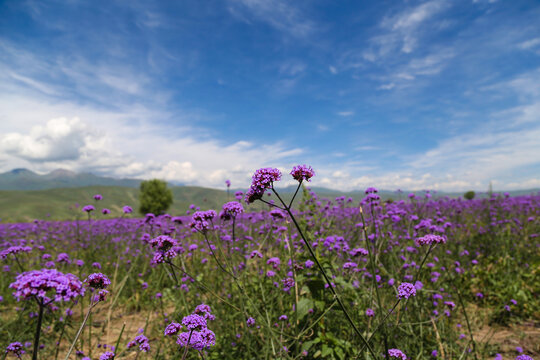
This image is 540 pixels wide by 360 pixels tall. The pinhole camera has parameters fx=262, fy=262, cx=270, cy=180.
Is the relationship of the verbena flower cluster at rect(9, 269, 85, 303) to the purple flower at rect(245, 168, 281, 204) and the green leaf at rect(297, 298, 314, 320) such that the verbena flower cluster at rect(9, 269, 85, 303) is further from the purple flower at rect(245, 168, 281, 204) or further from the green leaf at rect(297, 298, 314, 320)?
the green leaf at rect(297, 298, 314, 320)

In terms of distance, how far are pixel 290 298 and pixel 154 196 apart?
6796 centimetres

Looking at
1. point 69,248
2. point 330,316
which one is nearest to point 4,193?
point 69,248

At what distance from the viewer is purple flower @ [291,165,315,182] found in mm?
2020

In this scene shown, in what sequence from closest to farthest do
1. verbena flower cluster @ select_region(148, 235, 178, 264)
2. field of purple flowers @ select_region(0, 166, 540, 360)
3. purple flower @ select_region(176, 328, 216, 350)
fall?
purple flower @ select_region(176, 328, 216, 350) → field of purple flowers @ select_region(0, 166, 540, 360) → verbena flower cluster @ select_region(148, 235, 178, 264)

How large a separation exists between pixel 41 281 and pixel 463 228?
11.5 meters

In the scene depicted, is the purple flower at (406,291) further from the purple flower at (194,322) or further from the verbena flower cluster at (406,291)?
the purple flower at (194,322)

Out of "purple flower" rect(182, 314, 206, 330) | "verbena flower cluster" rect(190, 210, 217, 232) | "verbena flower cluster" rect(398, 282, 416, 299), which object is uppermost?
A: "verbena flower cluster" rect(190, 210, 217, 232)

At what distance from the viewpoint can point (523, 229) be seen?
27.5 ft

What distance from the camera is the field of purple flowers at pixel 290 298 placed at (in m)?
2.01

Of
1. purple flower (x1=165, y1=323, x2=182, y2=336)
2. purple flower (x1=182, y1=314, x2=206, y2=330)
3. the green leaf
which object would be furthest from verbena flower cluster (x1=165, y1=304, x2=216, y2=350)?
the green leaf

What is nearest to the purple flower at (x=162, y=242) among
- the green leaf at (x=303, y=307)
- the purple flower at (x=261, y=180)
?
the purple flower at (x=261, y=180)

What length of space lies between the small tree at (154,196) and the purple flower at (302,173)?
67.1 m

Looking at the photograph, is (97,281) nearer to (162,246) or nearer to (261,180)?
(162,246)

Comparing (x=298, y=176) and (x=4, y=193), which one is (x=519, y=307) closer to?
(x=298, y=176)
